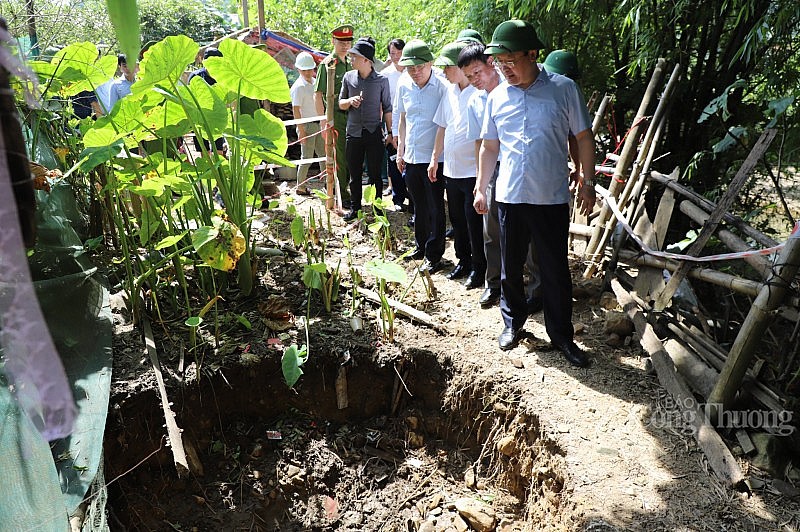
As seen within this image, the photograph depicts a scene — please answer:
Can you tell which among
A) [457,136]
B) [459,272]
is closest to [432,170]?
[457,136]

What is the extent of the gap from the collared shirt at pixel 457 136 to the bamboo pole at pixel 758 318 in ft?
6.94

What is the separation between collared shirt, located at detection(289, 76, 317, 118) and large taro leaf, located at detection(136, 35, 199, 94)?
437cm

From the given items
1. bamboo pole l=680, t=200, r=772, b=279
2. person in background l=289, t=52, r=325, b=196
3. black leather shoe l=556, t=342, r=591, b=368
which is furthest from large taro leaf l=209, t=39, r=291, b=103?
person in background l=289, t=52, r=325, b=196

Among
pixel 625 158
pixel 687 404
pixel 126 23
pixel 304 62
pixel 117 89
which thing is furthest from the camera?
pixel 304 62

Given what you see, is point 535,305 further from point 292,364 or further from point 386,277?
point 292,364

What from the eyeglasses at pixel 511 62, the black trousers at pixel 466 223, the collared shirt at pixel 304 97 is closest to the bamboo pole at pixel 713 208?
the black trousers at pixel 466 223

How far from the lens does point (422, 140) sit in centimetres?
468

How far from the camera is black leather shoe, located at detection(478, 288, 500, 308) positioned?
4.08m

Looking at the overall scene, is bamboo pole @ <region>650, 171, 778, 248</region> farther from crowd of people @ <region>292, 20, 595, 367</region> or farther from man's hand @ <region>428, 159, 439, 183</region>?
man's hand @ <region>428, 159, 439, 183</region>

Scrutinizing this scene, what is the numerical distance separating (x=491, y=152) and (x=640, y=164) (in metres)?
1.55

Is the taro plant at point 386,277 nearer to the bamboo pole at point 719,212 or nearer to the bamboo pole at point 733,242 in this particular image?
the bamboo pole at point 719,212

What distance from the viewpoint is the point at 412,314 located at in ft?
12.6

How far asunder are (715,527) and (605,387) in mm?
972

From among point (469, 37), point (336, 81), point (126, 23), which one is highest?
point (469, 37)
